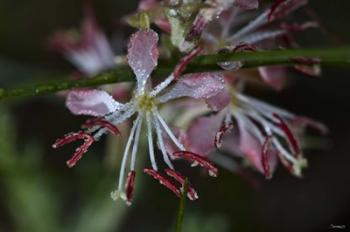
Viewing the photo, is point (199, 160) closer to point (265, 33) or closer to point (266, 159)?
point (266, 159)

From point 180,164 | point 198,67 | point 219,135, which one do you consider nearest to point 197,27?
point 198,67

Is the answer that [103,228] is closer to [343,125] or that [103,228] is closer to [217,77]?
[217,77]

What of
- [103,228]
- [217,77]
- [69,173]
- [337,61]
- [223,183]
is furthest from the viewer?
[69,173]

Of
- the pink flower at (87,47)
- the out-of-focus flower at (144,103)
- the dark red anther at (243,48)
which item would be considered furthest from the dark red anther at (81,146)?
the pink flower at (87,47)

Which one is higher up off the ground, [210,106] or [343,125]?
[210,106]

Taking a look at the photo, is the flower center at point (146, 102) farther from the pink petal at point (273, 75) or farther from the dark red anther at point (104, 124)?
the pink petal at point (273, 75)

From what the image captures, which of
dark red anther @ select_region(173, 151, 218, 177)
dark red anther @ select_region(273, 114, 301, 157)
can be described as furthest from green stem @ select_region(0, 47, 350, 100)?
dark red anther @ select_region(273, 114, 301, 157)

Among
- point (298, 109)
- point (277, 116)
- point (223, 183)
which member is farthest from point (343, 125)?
point (277, 116)
